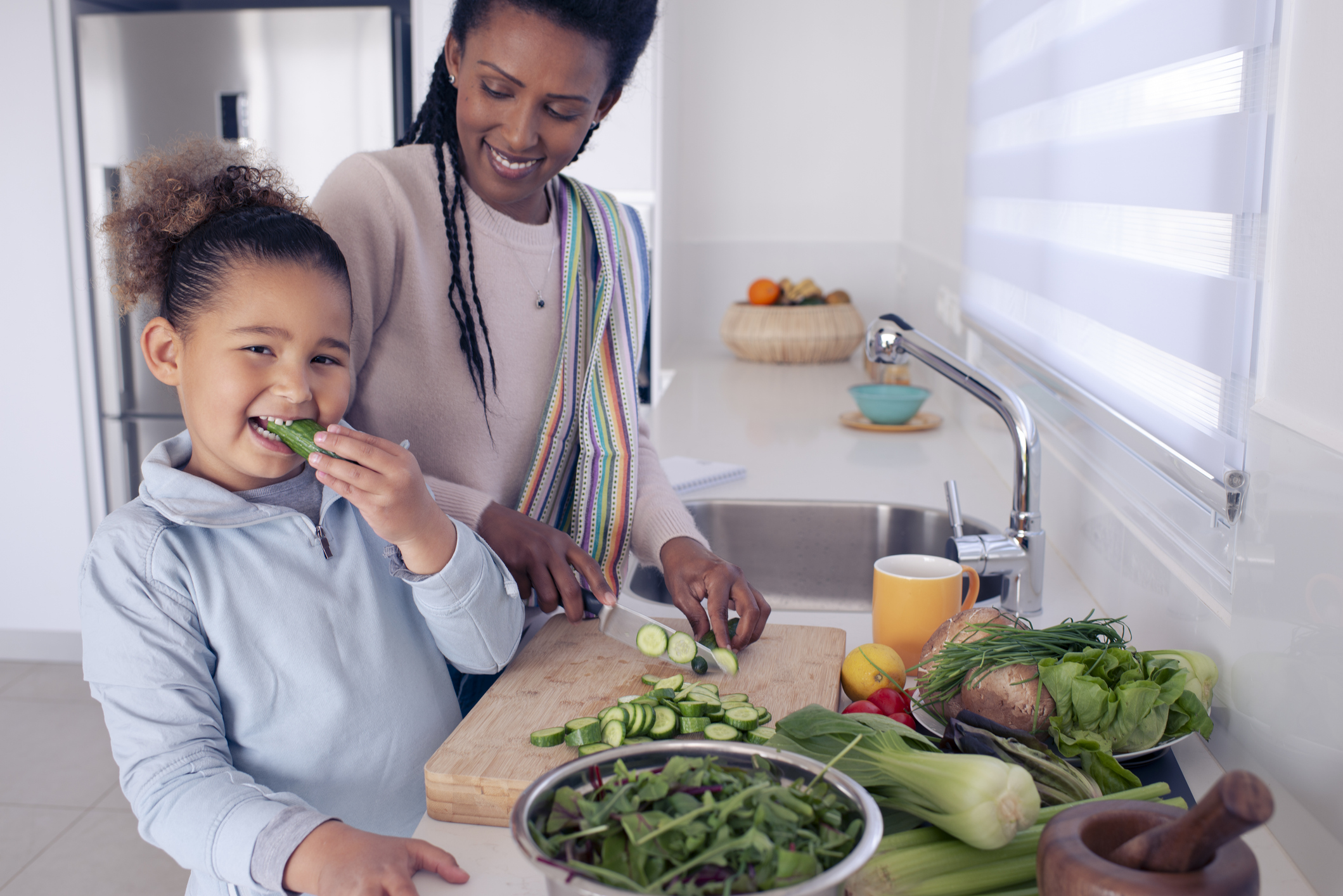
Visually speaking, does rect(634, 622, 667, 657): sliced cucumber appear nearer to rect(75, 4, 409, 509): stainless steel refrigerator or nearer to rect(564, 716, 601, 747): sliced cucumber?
rect(564, 716, 601, 747): sliced cucumber

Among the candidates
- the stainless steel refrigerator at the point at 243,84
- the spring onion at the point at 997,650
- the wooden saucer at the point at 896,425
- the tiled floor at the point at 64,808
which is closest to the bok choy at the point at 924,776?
the spring onion at the point at 997,650

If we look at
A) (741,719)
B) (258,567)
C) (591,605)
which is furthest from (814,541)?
(258,567)

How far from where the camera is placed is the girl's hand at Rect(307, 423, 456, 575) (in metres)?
0.92

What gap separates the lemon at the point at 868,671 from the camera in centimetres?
112

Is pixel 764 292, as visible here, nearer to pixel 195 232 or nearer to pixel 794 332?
pixel 794 332

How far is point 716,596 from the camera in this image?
46.7 inches

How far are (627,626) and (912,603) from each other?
0.32m

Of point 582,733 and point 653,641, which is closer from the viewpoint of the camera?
point 582,733

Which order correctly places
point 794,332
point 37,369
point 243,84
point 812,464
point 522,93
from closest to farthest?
point 522,93
point 812,464
point 243,84
point 37,369
point 794,332

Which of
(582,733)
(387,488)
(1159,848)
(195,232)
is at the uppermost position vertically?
(195,232)

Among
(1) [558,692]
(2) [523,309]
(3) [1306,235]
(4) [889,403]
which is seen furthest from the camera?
(4) [889,403]

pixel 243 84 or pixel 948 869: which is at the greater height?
pixel 243 84

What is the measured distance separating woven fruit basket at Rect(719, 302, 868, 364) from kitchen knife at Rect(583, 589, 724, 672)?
232cm

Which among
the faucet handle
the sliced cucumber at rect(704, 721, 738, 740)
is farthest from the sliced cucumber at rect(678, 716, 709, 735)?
the faucet handle
